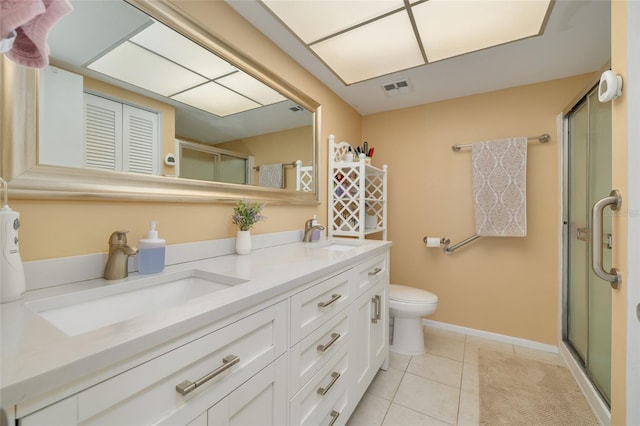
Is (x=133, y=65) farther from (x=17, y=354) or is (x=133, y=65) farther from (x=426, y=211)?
(x=426, y=211)

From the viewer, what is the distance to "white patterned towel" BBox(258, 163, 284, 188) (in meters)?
1.57

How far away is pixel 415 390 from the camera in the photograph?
160cm

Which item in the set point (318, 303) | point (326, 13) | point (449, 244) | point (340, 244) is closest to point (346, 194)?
point (340, 244)

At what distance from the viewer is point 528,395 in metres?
1.56

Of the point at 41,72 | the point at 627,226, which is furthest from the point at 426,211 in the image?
the point at 41,72

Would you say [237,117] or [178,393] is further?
[237,117]

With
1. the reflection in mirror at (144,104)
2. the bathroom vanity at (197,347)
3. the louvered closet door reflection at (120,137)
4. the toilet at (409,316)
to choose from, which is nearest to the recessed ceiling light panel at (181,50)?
the reflection in mirror at (144,104)

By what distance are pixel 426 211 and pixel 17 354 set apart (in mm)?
2590

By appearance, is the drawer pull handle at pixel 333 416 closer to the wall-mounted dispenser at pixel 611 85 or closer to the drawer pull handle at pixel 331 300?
the drawer pull handle at pixel 331 300

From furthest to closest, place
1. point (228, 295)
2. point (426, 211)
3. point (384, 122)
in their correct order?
point (384, 122) → point (426, 211) → point (228, 295)

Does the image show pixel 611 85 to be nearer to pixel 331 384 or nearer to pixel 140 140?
pixel 331 384

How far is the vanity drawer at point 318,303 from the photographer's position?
88cm

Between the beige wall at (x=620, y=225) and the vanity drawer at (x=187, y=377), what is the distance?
3.43ft

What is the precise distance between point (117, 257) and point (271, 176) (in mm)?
940
